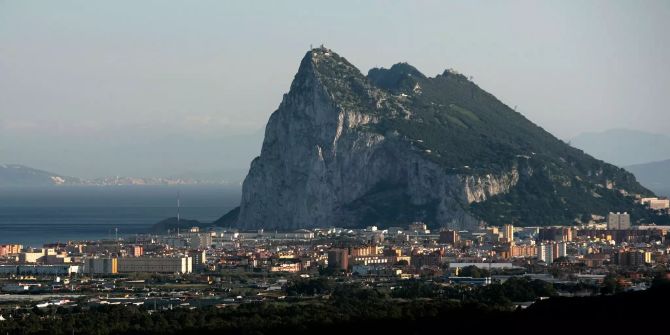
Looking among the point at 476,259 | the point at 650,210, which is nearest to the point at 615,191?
the point at 650,210

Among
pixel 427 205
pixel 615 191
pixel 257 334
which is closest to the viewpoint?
pixel 257 334

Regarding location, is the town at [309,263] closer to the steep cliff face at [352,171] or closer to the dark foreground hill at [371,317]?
the dark foreground hill at [371,317]

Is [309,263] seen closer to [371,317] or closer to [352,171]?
[371,317]

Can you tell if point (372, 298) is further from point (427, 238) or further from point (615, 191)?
point (615, 191)

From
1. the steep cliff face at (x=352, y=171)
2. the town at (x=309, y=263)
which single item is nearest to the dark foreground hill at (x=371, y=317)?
the town at (x=309, y=263)

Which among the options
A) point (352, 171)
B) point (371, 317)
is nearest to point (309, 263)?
point (371, 317)

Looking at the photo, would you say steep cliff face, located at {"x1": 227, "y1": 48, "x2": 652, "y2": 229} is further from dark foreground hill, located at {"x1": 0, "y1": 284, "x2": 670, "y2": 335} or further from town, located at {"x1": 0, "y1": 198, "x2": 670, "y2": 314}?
dark foreground hill, located at {"x1": 0, "y1": 284, "x2": 670, "y2": 335}
